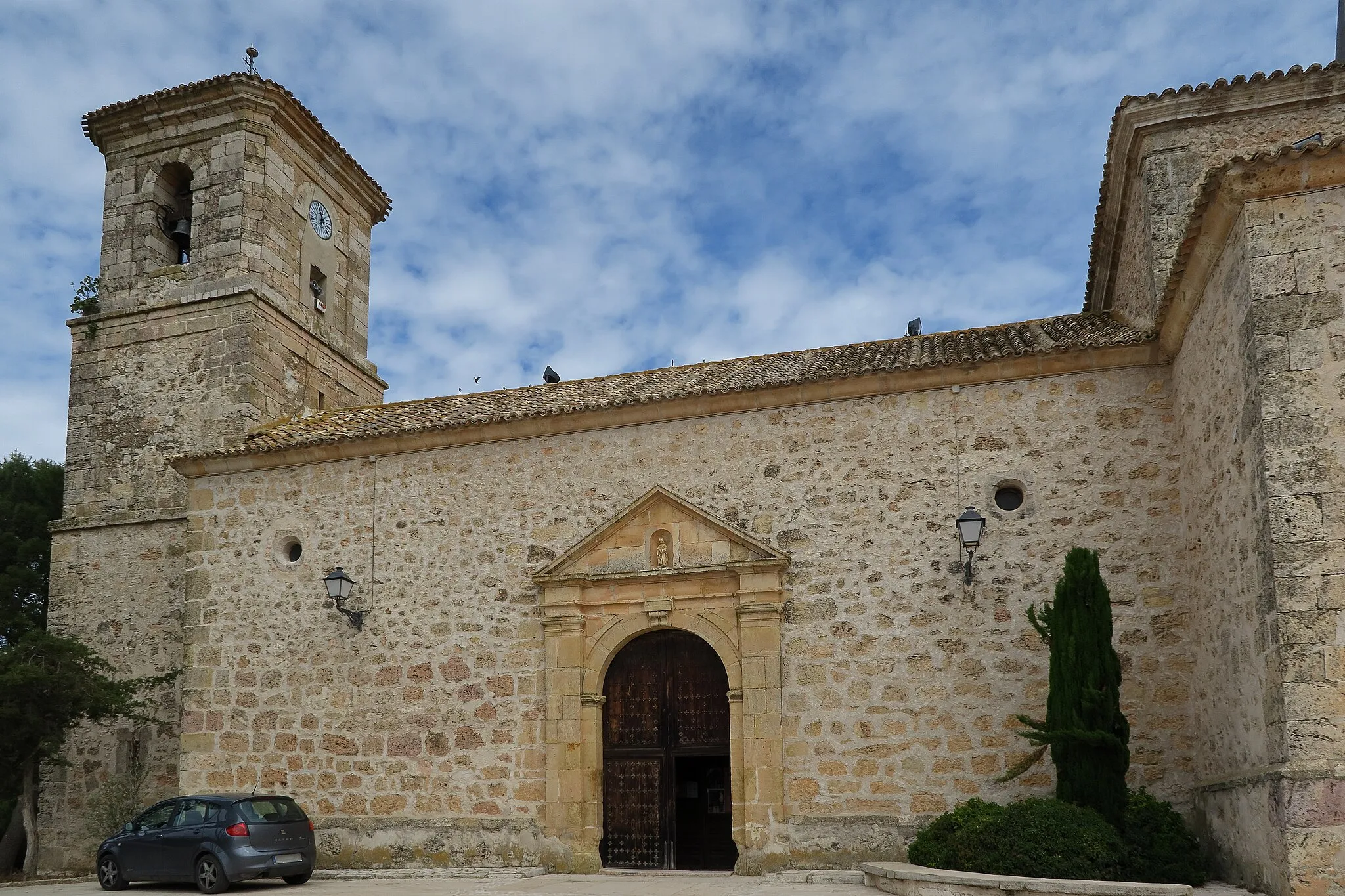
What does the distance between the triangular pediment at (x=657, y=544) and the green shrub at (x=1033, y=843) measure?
3.33m

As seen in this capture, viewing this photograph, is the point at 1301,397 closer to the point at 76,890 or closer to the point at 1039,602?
the point at 1039,602

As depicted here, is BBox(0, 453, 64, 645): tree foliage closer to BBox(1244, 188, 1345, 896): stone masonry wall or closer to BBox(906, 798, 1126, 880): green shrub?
BBox(906, 798, 1126, 880): green shrub

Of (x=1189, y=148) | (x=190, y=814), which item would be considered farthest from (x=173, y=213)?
(x=1189, y=148)

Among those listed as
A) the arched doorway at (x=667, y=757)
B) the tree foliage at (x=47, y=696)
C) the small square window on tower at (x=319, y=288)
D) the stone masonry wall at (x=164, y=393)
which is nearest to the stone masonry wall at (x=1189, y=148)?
the arched doorway at (x=667, y=757)

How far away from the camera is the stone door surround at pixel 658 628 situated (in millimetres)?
10648

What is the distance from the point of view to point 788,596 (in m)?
10.9

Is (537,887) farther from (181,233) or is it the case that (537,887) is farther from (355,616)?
(181,233)

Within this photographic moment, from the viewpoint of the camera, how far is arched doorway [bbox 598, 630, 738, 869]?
11.2 meters

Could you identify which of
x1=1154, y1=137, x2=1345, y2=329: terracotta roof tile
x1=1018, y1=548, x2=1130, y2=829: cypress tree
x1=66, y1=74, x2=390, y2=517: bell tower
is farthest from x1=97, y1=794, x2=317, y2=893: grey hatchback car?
x1=1154, y1=137, x2=1345, y2=329: terracotta roof tile

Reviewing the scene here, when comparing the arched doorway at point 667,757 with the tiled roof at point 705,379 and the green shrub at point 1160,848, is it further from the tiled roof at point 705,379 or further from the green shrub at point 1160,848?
the green shrub at point 1160,848

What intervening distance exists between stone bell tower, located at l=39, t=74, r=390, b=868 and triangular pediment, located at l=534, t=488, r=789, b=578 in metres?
5.91

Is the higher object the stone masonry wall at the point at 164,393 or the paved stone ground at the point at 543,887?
the stone masonry wall at the point at 164,393

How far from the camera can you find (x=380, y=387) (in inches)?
735

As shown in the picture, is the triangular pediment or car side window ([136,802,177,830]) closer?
car side window ([136,802,177,830])
